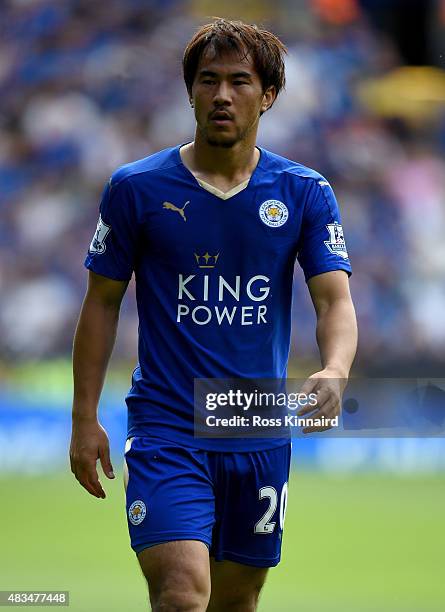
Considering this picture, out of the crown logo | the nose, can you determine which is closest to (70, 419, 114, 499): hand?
the crown logo

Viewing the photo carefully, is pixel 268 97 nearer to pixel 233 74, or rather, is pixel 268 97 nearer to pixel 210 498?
pixel 233 74

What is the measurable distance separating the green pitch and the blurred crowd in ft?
7.15

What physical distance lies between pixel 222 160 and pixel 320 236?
0.43m

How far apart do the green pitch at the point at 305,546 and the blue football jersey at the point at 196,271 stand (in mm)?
2537

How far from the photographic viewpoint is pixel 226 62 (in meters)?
4.52

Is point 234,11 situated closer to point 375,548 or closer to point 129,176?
point 375,548

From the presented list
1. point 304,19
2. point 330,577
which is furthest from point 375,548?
point 304,19

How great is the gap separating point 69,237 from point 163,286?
8019 mm

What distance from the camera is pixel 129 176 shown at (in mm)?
4570

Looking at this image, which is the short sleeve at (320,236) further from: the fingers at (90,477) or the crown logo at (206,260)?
the fingers at (90,477)

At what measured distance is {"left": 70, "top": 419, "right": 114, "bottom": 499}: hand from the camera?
4.44 m

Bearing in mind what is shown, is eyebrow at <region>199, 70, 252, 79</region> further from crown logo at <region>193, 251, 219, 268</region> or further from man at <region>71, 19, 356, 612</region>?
crown logo at <region>193, 251, 219, 268</region>

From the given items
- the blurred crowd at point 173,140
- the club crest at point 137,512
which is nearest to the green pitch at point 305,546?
the blurred crowd at point 173,140

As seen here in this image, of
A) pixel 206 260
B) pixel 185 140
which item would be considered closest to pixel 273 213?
pixel 206 260
